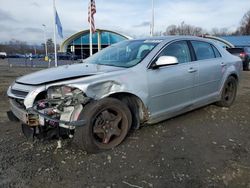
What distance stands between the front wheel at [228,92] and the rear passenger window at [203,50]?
2.74ft

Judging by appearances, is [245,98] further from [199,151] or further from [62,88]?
[62,88]

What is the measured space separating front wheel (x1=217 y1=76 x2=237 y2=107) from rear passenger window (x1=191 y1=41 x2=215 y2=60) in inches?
32.8

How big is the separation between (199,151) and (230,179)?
80cm

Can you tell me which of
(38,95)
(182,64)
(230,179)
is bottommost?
(230,179)

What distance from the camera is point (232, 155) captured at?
3844 mm

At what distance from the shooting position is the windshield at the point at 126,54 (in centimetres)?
447

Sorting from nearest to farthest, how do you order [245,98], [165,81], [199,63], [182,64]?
1. [165,81]
2. [182,64]
3. [199,63]
4. [245,98]

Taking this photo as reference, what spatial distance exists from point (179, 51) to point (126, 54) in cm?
97

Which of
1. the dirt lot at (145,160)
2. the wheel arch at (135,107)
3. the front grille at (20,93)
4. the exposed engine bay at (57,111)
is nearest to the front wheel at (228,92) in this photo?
the dirt lot at (145,160)

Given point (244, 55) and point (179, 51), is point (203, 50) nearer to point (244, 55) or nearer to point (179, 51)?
point (179, 51)

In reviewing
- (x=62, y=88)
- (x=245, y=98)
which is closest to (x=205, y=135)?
(x=62, y=88)

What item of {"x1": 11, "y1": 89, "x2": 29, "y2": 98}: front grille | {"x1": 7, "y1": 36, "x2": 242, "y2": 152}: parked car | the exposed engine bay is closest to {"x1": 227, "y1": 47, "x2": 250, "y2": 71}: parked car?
{"x1": 7, "y1": 36, "x2": 242, "y2": 152}: parked car

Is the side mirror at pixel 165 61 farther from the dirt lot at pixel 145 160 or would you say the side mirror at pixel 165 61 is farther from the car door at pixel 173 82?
the dirt lot at pixel 145 160

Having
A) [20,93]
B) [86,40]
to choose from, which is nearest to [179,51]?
[20,93]
